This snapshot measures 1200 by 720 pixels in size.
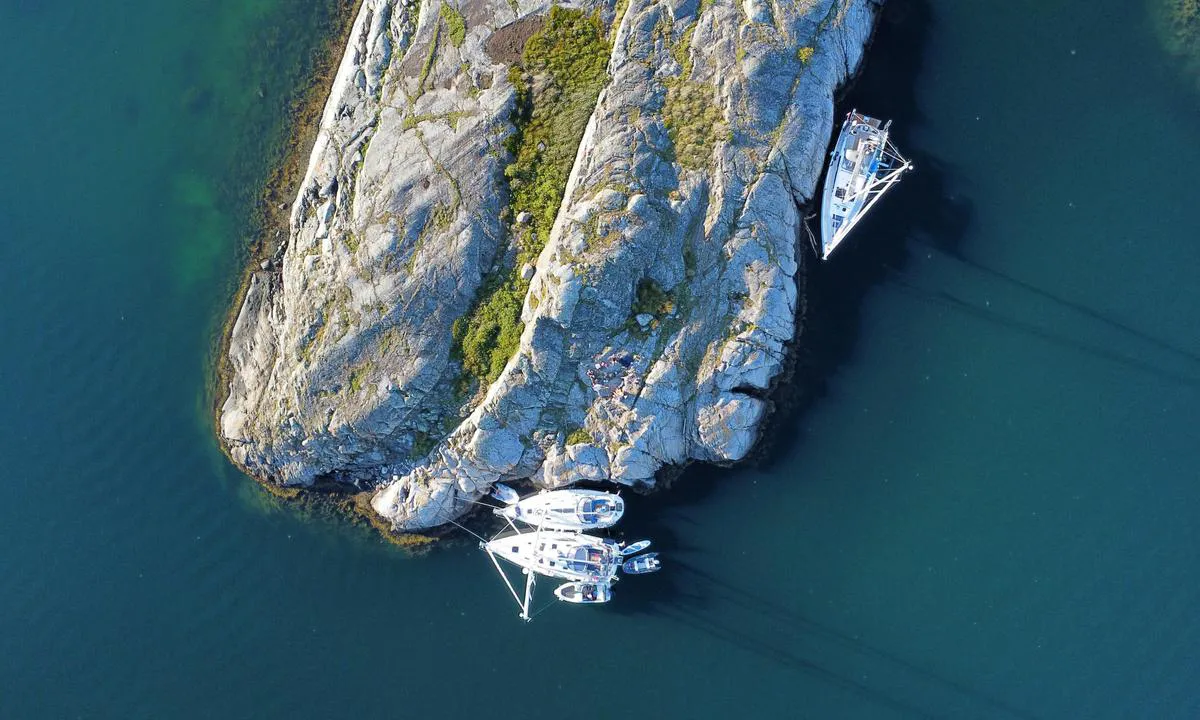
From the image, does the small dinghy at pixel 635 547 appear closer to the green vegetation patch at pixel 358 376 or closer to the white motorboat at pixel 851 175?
the green vegetation patch at pixel 358 376

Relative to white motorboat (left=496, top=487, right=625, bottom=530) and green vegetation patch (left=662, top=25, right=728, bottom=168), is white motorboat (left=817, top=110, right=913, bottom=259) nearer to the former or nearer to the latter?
green vegetation patch (left=662, top=25, right=728, bottom=168)

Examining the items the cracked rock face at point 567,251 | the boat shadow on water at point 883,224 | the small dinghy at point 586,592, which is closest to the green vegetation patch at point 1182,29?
the boat shadow on water at point 883,224

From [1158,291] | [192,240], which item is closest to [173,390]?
[192,240]

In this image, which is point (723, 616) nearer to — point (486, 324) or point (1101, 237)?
point (486, 324)

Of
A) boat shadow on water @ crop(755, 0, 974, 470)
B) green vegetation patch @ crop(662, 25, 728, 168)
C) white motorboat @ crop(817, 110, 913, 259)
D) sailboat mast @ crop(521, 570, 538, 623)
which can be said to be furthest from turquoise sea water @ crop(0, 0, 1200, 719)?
green vegetation patch @ crop(662, 25, 728, 168)

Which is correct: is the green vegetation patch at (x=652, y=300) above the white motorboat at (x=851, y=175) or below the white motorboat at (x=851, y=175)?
below

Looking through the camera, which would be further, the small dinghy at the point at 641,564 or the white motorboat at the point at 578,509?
the small dinghy at the point at 641,564
